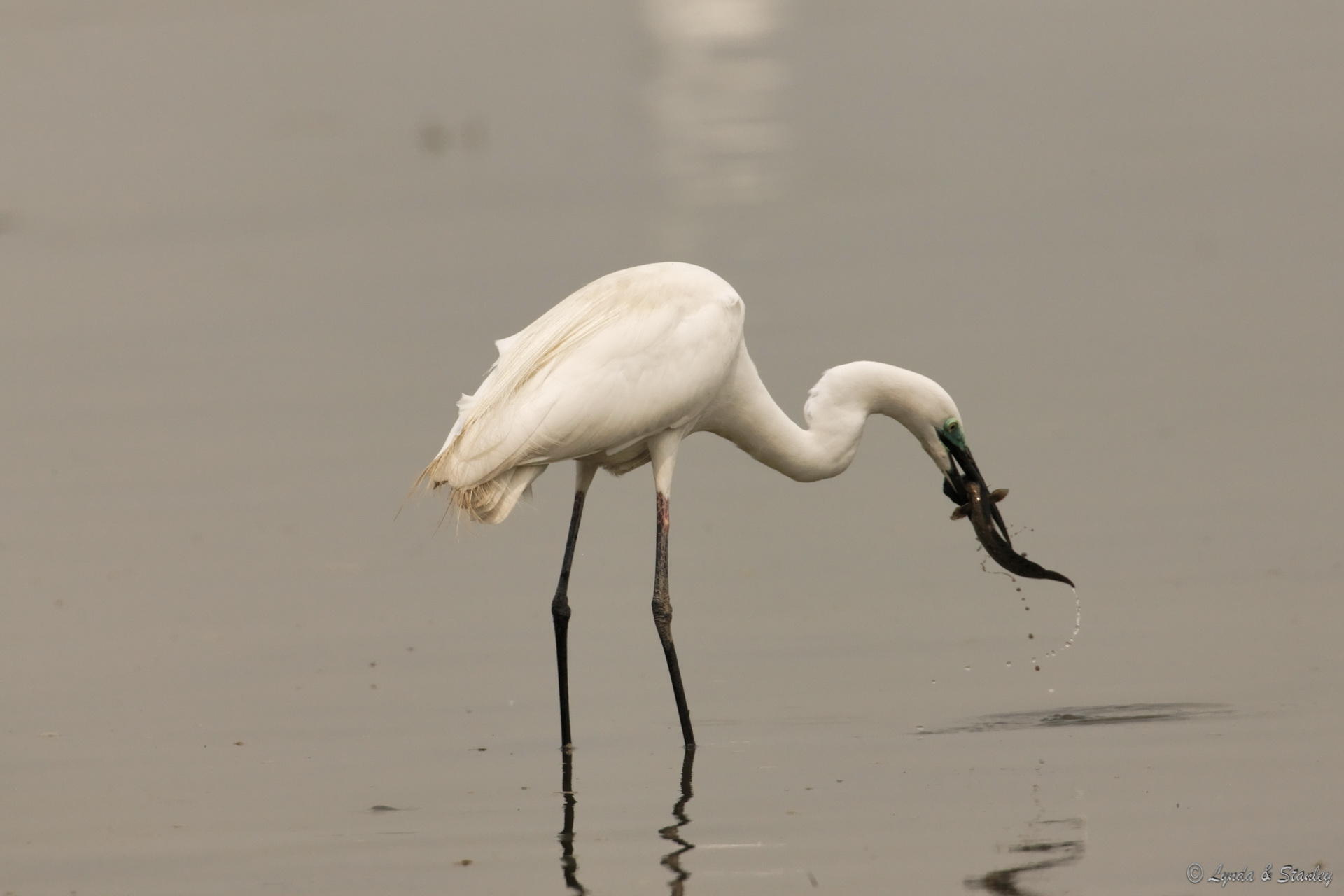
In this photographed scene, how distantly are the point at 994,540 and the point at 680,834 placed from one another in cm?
290

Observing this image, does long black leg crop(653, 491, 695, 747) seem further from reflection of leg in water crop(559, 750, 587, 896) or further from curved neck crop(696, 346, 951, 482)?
curved neck crop(696, 346, 951, 482)

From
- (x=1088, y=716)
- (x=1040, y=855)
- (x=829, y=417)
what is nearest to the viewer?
(x=1040, y=855)

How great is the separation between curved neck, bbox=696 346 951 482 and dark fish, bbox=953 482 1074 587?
0.21 metres

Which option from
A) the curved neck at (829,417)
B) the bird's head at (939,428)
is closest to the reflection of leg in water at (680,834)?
the curved neck at (829,417)

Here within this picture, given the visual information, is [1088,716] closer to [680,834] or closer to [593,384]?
[680,834]

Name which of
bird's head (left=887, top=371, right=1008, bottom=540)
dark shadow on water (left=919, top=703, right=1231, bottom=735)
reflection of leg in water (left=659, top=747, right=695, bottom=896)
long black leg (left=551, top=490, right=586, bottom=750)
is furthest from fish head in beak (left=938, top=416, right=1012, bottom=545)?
reflection of leg in water (left=659, top=747, right=695, bottom=896)

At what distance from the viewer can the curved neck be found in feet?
30.7

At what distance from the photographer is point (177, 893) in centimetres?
665

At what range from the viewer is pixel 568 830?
23.5 feet

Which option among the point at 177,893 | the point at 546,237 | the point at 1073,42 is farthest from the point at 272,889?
the point at 1073,42

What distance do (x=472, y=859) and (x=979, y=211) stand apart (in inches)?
414

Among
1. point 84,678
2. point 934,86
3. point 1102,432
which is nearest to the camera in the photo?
point 84,678

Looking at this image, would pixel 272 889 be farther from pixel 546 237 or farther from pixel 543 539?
pixel 546 237

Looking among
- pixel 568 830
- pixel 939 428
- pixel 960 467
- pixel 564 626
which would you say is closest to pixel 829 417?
pixel 939 428
